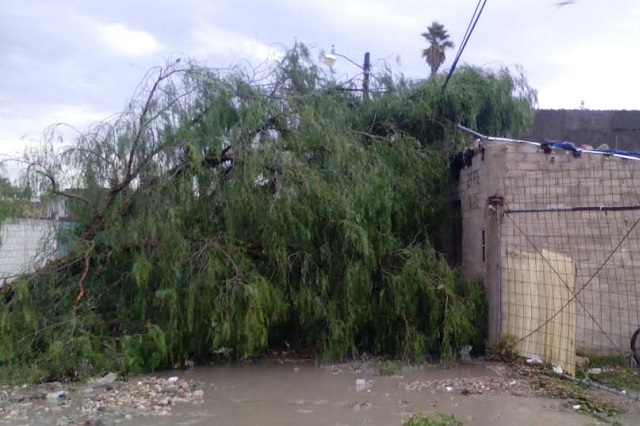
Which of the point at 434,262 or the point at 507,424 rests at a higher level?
the point at 434,262

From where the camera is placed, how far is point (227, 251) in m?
9.27

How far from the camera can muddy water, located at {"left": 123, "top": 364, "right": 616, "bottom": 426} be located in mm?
7098

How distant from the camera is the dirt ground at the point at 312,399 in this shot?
7121mm

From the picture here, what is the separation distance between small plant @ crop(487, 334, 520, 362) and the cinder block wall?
237 millimetres

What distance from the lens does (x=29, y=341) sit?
8742 millimetres

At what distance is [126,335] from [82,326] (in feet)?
1.70

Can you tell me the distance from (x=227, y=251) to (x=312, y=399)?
2242 mm

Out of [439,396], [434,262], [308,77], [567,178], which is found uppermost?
[308,77]

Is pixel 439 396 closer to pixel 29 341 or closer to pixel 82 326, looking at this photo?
pixel 82 326

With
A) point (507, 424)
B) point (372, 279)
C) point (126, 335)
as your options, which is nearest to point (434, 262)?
point (372, 279)

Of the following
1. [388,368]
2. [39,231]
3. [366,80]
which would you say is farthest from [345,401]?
[366,80]

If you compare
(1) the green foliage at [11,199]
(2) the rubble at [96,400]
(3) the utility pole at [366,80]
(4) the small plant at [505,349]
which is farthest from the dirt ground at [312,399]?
(3) the utility pole at [366,80]

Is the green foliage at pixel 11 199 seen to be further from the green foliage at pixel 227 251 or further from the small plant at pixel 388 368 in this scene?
the small plant at pixel 388 368

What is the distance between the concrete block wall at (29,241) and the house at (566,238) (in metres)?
5.75
